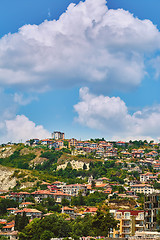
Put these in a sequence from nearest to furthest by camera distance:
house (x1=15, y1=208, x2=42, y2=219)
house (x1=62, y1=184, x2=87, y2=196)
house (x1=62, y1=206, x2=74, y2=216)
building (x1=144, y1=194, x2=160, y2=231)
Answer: building (x1=144, y1=194, x2=160, y2=231) → house (x1=15, y1=208, x2=42, y2=219) → house (x1=62, y1=206, x2=74, y2=216) → house (x1=62, y1=184, x2=87, y2=196)

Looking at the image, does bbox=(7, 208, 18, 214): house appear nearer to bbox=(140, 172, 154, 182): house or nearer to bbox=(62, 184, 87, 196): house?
bbox=(62, 184, 87, 196): house

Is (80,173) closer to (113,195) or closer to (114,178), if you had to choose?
(114,178)

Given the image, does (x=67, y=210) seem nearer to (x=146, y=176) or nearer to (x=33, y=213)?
(x=33, y=213)

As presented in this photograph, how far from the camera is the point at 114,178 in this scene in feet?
602

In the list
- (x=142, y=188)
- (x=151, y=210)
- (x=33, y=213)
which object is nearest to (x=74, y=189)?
(x=142, y=188)

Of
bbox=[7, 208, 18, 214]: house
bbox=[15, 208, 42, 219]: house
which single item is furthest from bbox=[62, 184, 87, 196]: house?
bbox=[15, 208, 42, 219]: house

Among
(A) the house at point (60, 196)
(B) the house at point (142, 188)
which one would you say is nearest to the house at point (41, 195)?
(A) the house at point (60, 196)

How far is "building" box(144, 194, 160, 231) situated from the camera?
77125 millimetres

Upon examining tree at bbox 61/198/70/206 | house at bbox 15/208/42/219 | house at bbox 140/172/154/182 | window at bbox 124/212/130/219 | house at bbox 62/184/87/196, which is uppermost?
house at bbox 140/172/154/182

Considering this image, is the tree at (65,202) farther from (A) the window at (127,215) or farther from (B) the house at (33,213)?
(A) the window at (127,215)

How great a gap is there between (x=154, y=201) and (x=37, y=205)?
7142cm

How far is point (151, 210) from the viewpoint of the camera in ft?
258

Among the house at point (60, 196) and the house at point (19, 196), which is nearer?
the house at point (19, 196)

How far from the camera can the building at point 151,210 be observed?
7712 cm
